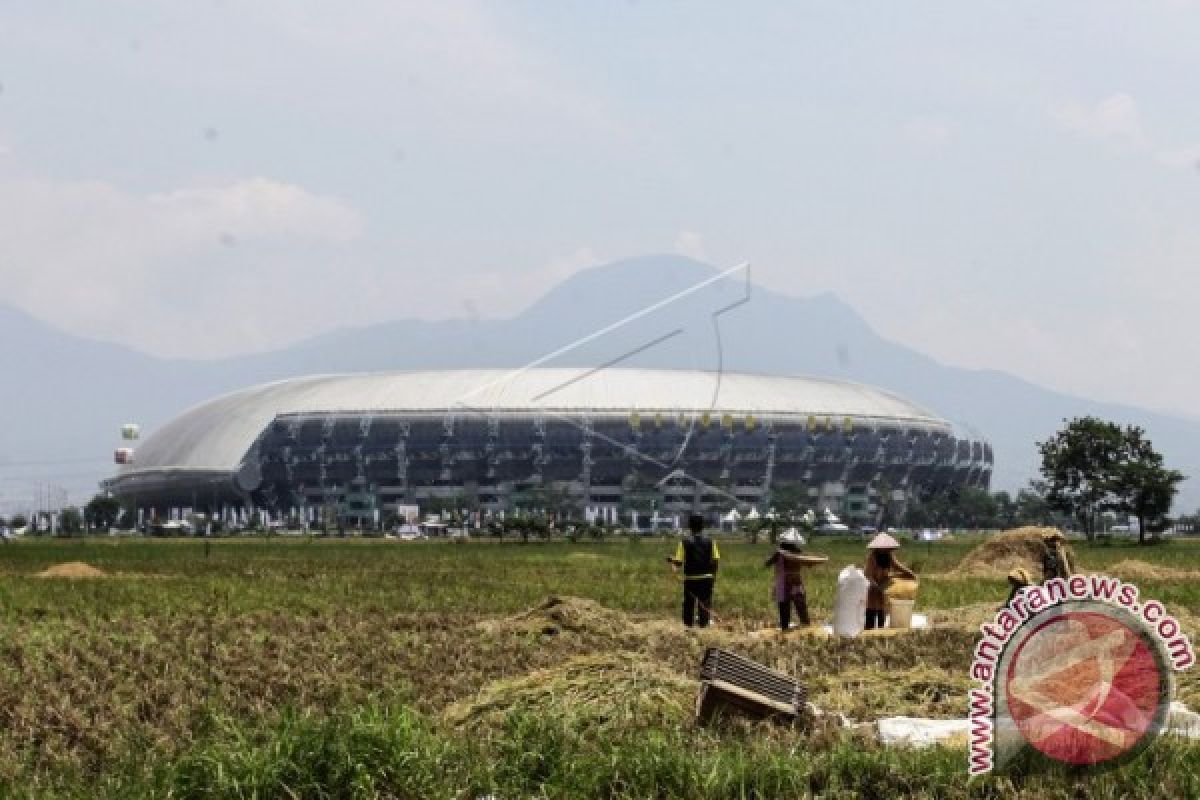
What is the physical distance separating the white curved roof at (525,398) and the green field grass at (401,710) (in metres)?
133

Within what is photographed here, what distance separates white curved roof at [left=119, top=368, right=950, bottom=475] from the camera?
161m

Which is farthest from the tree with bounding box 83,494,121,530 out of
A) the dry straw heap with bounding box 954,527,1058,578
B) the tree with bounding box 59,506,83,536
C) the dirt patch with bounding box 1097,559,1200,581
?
the dirt patch with bounding box 1097,559,1200,581

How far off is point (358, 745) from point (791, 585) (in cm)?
1198

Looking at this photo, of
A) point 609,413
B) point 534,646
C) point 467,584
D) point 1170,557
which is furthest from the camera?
point 609,413

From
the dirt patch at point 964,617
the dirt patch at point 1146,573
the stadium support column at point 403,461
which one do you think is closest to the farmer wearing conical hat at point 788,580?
the dirt patch at point 964,617

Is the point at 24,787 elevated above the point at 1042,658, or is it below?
below

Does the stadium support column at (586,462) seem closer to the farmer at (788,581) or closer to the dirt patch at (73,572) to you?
the dirt patch at (73,572)

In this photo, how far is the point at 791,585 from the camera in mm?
21125

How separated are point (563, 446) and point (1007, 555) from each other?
116m

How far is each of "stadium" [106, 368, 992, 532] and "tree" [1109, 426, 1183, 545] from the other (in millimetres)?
61284

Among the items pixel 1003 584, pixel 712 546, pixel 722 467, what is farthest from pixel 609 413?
pixel 712 546

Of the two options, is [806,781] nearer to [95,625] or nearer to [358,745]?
[358,745]

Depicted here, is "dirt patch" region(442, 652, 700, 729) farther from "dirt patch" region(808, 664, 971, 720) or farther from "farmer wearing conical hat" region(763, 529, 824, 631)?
"farmer wearing conical hat" region(763, 529, 824, 631)

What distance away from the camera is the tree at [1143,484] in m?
89.8
